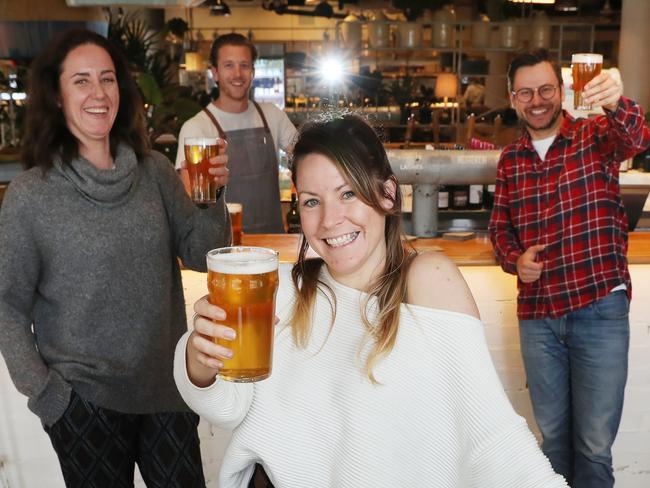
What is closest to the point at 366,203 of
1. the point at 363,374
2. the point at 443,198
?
the point at 363,374

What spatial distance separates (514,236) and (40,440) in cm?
192

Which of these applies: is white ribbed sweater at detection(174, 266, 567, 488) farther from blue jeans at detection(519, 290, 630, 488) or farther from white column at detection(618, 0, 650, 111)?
white column at detection(618, 0, 650, 111)

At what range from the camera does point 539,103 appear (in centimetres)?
247

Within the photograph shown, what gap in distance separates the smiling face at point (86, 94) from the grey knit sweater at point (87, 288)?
0.10 m

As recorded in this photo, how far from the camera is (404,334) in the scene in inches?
59.7

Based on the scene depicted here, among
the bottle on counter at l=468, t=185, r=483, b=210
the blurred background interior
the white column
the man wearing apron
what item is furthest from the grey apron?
the white column

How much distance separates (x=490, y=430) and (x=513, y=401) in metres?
1.67

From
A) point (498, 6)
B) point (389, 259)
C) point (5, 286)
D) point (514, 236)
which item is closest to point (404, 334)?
point (389, 259)

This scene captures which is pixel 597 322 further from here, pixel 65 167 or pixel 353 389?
pixel 65 167

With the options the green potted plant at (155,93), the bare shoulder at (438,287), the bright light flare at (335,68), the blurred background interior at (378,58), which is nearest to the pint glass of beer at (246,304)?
the bare shoulder at (438,287)

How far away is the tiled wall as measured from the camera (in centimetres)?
285

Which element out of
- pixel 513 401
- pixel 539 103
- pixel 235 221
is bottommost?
pixel 513 401

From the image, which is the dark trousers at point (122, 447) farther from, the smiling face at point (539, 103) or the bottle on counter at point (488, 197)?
the bottle on counter at point (488, 197)

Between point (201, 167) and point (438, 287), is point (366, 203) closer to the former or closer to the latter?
point (438, 287)
